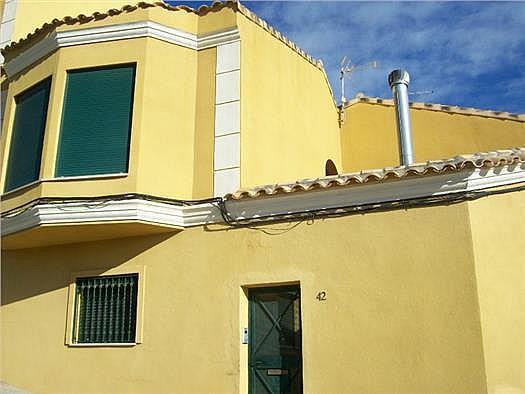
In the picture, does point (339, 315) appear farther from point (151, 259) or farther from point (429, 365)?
point (151, 259)

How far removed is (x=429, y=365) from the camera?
275 inches

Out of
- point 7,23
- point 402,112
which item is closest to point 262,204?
point 402,112

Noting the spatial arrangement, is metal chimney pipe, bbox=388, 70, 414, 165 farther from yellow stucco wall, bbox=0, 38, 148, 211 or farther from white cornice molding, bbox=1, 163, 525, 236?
yellow stucco wall, bbox=0, 38, 148, 211

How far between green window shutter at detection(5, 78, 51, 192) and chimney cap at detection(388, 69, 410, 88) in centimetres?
566

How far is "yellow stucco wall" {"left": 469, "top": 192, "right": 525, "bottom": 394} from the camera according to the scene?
6832mm

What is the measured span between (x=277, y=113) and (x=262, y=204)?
238cm

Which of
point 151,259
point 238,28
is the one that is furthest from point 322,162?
point 151,259

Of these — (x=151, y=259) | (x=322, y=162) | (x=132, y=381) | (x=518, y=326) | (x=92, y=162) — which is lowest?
(x=132, y=381)

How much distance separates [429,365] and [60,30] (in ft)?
24.6

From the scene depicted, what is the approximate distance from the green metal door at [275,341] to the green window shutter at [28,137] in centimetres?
403

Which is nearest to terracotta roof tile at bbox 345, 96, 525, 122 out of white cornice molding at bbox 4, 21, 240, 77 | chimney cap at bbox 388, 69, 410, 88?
chimney cap at bbox 388, 69, 410, 88

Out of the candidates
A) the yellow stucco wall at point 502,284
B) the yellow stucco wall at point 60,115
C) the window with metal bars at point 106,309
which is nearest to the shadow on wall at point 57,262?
the window with metal bars at point 106,309

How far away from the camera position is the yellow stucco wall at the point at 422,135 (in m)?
12.1

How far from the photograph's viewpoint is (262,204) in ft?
26.9
